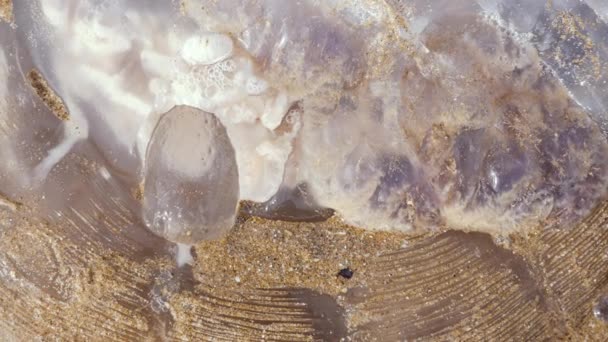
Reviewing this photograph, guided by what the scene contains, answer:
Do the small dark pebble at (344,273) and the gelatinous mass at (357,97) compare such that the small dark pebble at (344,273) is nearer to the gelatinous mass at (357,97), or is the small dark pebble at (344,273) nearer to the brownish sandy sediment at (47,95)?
the gelatinous mass at (357,97)

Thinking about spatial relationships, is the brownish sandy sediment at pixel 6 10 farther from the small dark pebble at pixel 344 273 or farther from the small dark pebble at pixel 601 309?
the small dark pebble at pixel 601 309

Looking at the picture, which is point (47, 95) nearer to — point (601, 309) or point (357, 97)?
point (357, 97)

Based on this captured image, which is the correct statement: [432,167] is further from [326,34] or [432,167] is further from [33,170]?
[33,170]

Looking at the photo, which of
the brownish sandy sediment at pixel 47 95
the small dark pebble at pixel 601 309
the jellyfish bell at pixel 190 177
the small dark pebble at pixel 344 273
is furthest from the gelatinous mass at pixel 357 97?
the small dark pebble at pixel 601 309

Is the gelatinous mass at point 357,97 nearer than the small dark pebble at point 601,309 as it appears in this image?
Yes

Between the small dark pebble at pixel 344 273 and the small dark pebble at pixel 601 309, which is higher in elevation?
the small dark pebble at pixel 601 309

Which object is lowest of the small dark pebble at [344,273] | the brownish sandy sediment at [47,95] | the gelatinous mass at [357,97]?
the small dark pebble at [344,273]

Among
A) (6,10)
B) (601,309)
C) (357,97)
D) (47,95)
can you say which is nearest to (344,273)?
(357,97)

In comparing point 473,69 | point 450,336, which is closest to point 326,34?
point 473,69
